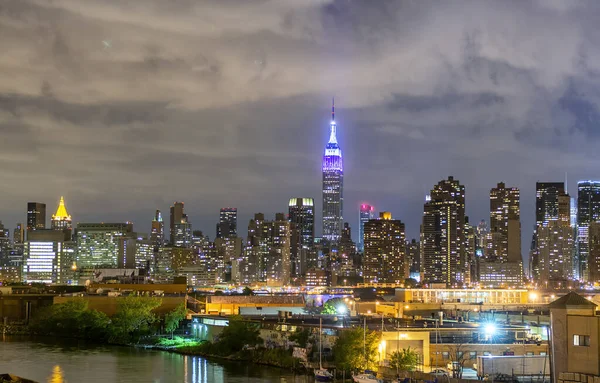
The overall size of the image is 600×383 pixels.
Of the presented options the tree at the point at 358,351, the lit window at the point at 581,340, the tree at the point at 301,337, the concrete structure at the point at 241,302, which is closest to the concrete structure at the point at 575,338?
the lit window at the point at 581,340

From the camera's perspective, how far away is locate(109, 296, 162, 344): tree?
7544 centimetres

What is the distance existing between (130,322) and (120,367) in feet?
61.3

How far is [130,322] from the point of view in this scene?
7569 centimetres

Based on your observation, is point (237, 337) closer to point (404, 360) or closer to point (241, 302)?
point (404, 360)

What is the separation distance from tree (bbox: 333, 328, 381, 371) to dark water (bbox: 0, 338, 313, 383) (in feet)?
7.94

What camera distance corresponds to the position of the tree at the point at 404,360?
4516cm

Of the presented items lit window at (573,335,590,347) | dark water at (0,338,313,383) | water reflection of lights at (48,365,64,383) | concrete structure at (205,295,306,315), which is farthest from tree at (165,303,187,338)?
lit window at (573,335,590,347)

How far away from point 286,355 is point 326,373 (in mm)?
7438

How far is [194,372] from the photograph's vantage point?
180ft

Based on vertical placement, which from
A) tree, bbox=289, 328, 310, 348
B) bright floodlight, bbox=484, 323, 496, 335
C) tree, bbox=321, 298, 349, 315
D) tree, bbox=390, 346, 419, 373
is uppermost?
tree, bbox=321, 298, 349, 315

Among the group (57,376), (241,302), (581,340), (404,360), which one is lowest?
(57,376)

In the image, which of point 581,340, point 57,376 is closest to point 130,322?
point 57,376

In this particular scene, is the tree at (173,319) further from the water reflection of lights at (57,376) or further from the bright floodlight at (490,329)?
the bright floodlight at (490,329)

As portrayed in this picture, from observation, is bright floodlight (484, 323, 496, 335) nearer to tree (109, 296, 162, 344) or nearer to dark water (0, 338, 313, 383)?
dark water (0, 338, 313, 383)
